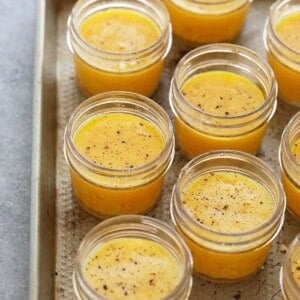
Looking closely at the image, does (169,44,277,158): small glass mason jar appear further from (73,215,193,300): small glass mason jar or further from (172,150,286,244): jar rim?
(73,215,193,300): small glass mason jar

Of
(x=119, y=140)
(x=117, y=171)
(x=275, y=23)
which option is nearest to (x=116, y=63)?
(x=119, y=140)

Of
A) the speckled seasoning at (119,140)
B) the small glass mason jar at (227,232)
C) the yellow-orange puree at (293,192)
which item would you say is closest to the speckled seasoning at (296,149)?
the yellow-orange puree at (293,192)

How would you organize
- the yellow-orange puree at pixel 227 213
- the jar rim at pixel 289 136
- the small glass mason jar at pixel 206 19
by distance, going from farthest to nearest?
the small glass mason jar at pixel 206 19, the jar rim at pixel 289 136, the yellow-orange puree at pixel 227 213

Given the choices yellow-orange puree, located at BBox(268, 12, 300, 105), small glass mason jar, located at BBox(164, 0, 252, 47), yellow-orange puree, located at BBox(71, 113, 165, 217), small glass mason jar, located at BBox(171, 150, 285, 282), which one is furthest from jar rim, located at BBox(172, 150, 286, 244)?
small glass mason jar, located at BBox(164, 0, 252, 47)

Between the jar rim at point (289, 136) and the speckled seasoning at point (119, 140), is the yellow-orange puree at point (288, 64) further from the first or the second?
the speckled seasoning at point (119, 140)

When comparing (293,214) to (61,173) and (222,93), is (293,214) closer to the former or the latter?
(222,93)

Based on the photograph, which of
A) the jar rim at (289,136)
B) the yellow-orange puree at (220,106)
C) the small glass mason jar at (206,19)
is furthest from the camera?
the small glass mason jar at (206,19)

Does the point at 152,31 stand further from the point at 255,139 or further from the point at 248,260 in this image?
the point at 248,260
